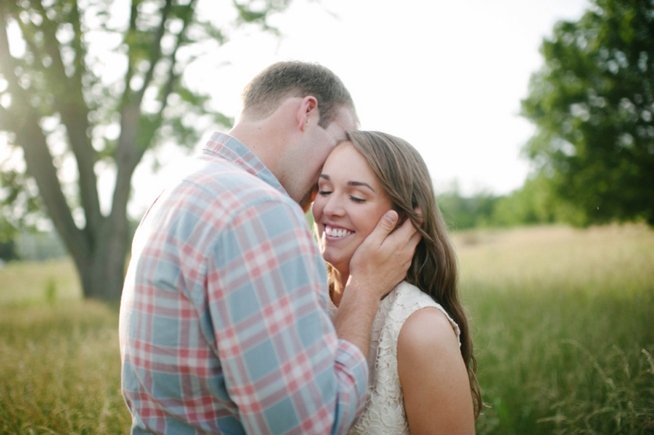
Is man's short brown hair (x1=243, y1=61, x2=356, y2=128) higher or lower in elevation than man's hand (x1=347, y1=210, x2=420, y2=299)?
higher

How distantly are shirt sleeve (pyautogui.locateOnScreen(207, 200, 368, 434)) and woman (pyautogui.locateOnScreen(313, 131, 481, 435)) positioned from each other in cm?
68

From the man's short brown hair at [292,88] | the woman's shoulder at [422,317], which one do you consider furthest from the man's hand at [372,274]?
the man's short brown hair at [292,88]

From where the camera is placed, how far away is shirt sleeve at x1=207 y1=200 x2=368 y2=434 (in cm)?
140

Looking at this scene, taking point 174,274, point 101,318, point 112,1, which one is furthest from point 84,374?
point 112,1

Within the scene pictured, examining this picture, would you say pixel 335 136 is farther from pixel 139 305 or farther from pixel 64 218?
pixel 64 218

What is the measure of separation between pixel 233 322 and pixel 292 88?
1.29m

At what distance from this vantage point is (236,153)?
2008mm

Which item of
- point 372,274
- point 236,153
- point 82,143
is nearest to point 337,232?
point 372,274

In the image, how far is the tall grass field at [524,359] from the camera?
315cm

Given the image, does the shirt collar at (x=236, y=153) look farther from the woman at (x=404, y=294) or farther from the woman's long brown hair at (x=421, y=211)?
the woman's long brown hair at (x=421, y=211)

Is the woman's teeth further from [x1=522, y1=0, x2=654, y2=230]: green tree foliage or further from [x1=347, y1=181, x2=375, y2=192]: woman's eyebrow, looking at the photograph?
[x1=522, y1=0, x2=654, y2=230]: green tree foliage

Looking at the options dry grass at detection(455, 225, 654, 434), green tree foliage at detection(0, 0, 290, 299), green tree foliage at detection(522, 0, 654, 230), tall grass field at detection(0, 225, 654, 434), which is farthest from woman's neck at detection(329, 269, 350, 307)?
green tree foliage at detection(522, 0, 654, 230)

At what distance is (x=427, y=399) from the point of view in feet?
6.63

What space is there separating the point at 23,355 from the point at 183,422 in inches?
159
